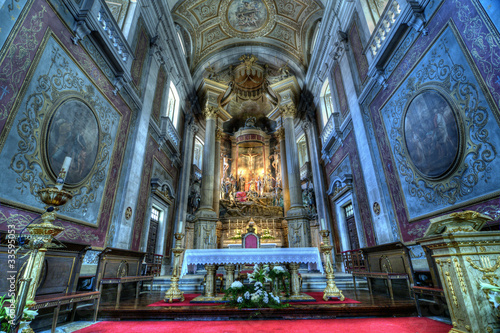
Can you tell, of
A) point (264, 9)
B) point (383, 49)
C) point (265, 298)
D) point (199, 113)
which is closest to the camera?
point (265, 298)

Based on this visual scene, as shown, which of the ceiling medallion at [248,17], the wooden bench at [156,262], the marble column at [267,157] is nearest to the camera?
the wooden bench at [156,262]

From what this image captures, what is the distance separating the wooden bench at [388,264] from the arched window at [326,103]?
20.3 feet

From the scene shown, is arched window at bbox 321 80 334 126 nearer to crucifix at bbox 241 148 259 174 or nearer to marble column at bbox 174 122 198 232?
crucifix at bbox 241 148 259 174

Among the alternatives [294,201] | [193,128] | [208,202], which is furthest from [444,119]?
[193,128]

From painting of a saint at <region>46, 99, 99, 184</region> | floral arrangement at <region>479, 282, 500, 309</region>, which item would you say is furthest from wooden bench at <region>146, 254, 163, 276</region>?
floral arrangement at <region>479, 282, 500, 309</region>

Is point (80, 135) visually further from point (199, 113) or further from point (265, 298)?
point (199, 113)

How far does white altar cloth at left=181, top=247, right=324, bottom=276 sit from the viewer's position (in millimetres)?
4648

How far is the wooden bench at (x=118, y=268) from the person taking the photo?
4773 millimetres

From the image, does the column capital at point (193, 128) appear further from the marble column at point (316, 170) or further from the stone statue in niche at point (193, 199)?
the marble column at point (316, 170)

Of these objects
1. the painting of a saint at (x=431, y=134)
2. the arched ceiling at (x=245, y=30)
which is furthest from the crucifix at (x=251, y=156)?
the painting of a saint at (x=431, y=134)

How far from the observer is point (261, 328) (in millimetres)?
3062

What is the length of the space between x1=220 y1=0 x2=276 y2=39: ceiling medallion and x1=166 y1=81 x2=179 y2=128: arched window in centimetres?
487

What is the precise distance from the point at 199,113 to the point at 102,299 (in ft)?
33.1

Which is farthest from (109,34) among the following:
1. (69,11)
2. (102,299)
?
(102,299)
